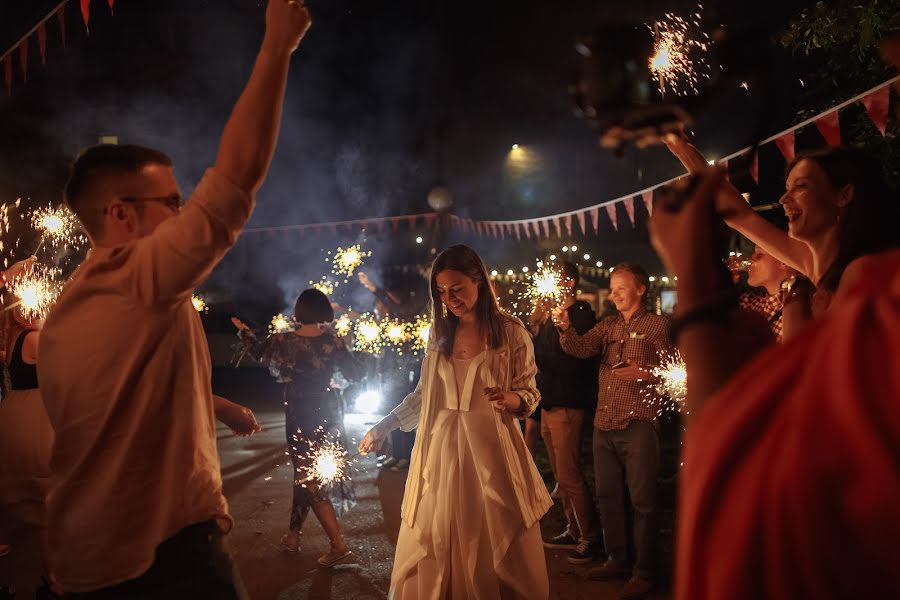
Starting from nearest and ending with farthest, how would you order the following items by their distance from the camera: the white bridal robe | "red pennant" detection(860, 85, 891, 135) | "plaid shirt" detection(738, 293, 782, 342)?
the white bridal robe → "plaid shirt" detection(738, 293, 782, 342) → "red pennant" detection(860, 85, 891, 135)

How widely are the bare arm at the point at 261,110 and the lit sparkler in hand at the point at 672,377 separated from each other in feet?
12.0

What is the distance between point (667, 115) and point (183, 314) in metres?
1.60

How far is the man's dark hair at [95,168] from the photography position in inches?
77.7

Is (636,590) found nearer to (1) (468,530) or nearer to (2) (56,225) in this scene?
(1) (468,530)

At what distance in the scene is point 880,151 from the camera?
7520 millimetres

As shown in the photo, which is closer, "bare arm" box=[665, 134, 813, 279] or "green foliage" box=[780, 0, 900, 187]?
"bare arm" box=[665, 134, 813, 279]

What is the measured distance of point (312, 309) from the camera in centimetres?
627

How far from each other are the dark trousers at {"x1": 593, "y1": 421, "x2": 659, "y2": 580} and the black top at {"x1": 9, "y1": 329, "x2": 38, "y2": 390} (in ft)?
17.0

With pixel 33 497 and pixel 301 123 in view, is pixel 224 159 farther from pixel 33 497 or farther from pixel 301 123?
pixel 301 123

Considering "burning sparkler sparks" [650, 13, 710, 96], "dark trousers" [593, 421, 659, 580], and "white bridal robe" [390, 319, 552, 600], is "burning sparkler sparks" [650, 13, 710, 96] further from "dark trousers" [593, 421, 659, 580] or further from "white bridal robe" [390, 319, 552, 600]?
"dark trousers" [593, 421, 659, 580]

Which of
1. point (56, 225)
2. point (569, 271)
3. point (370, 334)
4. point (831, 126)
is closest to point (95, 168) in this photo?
point (569, 271)

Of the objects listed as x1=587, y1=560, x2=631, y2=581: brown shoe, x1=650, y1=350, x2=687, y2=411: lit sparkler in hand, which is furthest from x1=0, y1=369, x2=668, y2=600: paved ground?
x1=650, y1=350, x2=687, y2=411: lit sparkler in hand

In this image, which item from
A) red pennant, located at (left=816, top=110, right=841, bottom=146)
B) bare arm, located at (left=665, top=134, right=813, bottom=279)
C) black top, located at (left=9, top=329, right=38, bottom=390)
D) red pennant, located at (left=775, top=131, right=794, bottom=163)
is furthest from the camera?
red pennant, located at (left=775, top=131, right=794, bottom=163)

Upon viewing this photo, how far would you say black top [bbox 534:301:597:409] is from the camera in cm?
612
